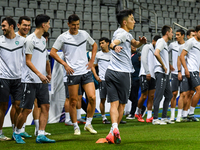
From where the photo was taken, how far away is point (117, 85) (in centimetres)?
419

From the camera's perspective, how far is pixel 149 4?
56.2 feet

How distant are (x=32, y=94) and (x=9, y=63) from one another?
782 millimetres

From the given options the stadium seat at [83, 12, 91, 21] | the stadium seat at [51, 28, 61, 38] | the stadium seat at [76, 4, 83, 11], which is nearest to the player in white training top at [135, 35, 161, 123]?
the stadium seat at [51, 28, 61, 38]

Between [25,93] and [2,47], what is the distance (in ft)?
3.07

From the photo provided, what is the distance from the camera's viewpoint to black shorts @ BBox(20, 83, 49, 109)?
4.35 m

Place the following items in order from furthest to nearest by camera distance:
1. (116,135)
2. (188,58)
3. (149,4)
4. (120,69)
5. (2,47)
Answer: (149,4)
(188,58)
(2,47)
(120,69)
(116,135)

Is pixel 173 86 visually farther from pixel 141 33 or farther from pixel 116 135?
pixel 141 33

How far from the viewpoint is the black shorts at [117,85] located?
4.17 metres

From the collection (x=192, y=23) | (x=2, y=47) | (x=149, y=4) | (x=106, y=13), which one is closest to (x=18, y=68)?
(x=2, y=47)

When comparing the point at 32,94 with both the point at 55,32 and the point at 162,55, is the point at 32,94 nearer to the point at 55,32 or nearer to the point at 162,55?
the point at 162,55

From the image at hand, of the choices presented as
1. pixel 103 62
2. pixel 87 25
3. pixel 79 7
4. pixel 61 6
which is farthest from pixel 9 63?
pixel 79 7

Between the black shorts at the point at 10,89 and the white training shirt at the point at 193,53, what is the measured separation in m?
3.85

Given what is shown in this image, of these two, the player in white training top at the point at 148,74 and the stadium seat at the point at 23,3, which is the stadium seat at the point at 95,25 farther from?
the player in white training top at the point at 148,74

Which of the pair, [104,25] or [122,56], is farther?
[104,25]
